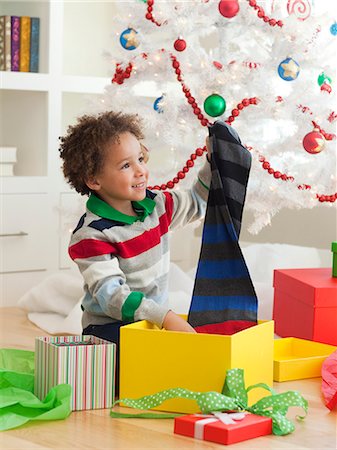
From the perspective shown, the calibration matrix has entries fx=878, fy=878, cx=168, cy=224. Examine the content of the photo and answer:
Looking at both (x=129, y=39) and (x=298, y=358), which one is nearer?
(x=298, y=358)

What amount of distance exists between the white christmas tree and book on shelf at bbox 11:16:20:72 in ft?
2.30

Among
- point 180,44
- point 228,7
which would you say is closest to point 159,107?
point 180,44

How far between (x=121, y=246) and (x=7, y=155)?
1.28 metres

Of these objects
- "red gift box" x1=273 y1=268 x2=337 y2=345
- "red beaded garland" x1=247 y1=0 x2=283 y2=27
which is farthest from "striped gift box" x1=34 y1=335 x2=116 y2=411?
"red beaded garland" x1=247 y1=0 x2=283 y2=27

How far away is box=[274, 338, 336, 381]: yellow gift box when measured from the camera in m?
1.86

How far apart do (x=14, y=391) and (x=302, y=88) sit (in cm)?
114

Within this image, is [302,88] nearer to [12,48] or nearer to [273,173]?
[273,173]

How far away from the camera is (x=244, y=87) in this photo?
2283 mm

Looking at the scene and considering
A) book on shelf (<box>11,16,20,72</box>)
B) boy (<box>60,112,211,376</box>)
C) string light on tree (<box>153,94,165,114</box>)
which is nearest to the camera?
boy (<box>60,112,211,376</box>)

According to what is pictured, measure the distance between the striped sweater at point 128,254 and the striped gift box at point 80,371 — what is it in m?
0.11

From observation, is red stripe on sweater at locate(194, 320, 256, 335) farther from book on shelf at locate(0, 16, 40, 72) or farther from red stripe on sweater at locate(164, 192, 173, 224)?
book on shelf at locate(0, 16, 40, 72)

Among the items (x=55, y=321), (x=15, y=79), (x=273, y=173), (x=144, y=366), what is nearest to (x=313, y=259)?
(x=273, y=173)

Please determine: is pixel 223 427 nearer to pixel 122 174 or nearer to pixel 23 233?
pixel 122 174

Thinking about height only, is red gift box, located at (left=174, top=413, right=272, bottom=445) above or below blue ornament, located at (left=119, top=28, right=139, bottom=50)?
below
